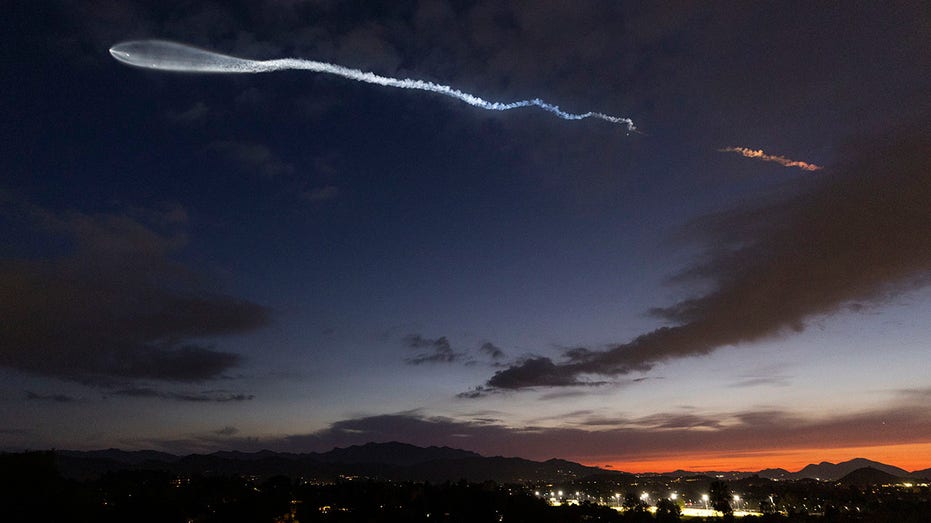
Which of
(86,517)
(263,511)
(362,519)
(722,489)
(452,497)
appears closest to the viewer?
(86,517)

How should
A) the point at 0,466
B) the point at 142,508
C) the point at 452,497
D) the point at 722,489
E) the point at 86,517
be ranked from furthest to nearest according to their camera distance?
the point at 722,489, the point at 452,497, the point at 142,508, the point at 0,466, the point at 86,517

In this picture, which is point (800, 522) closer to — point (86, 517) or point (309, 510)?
point (309, 510)

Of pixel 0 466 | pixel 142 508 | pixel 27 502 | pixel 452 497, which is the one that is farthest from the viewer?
pixel 452 497

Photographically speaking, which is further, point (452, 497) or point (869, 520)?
point (452, 497)

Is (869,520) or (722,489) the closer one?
(869,520)

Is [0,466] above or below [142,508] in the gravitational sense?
above

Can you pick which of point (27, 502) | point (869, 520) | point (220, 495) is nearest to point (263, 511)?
point (220, 495)

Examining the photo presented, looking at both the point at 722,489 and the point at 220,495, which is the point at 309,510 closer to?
the point at 220,495

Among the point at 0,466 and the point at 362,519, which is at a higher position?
the point at 0,466

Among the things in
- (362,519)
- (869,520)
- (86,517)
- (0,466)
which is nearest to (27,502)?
(86,517)
